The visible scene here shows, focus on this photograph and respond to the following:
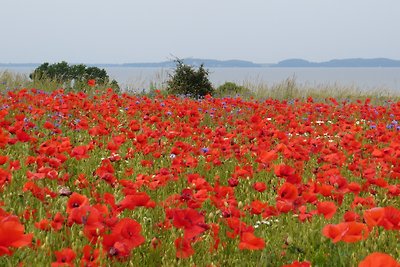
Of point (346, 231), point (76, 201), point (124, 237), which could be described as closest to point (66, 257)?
point (124, 237)

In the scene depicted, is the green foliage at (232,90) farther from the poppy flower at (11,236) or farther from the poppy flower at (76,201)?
the poppy flower at (11,236)

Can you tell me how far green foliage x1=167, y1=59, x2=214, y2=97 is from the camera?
18953 mm

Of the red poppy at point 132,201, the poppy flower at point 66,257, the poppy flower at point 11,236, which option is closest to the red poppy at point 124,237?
the poppy flower at point 66,257

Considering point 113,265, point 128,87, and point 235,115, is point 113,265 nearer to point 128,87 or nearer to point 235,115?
point 235,115

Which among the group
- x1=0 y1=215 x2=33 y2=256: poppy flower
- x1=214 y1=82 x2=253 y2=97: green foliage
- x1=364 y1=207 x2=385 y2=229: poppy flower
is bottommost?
x1=214 y1=82 x2=253 y2=97: green foliage

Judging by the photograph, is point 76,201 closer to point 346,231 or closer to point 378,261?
point 346,231

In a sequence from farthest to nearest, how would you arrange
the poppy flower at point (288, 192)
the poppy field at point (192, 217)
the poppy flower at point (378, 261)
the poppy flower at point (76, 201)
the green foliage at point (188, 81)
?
1. the green foliage at point (188, 81)
2. the poppy flower at point (288, 192)
3. the poppy flower at point (76, 201)
4. the poppy field at point (192, 217)
5. the poppy flower at point (378, 261)

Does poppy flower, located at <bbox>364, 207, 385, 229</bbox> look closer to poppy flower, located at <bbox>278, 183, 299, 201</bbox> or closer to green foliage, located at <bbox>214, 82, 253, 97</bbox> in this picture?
poppy flower, located at <bbox>278, 183, 299, 201</bbox>

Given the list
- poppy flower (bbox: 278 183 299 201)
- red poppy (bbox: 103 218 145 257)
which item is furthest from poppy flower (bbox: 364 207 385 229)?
red poppy (bbox: 103 218 145 257)

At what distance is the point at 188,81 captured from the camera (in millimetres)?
19031

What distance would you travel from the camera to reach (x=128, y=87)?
17.9m

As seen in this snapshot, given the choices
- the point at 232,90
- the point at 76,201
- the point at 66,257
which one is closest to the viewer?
the point at 66,257

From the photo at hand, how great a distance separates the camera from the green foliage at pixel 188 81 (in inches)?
746

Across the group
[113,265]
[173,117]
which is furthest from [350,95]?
[113,265]
